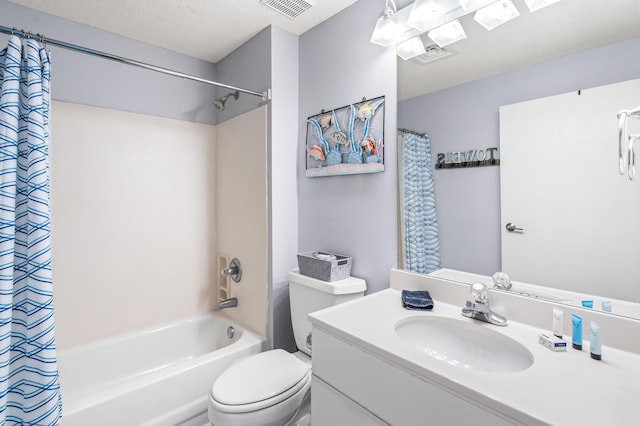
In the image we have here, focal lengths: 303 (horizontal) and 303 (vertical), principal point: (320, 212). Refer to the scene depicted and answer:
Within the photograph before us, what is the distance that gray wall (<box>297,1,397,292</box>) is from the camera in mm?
1531

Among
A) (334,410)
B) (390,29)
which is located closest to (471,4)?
(390,29)

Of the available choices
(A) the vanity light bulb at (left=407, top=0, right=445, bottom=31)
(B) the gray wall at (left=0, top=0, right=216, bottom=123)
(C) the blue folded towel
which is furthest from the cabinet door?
(B) the gray wall at (left=0, top=0, right=216, bottom=123)

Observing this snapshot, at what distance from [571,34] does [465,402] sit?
1.23 metres

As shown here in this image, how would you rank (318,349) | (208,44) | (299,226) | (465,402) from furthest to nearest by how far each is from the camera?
(208,44)
(299,226)
(318,349)
(465,402)

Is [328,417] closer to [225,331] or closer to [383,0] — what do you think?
[225,331]

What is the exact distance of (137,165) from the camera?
2.12 meters

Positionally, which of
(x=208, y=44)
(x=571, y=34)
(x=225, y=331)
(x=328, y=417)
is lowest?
(x=225, y=331)

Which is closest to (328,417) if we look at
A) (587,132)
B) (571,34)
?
(587,132)

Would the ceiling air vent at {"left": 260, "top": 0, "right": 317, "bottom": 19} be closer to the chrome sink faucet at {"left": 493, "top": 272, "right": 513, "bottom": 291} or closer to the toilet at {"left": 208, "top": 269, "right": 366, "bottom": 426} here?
the toilet at {"left": 208, "top": 269, "right": 366, "bottom": 426}

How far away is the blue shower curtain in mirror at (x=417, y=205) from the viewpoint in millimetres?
1428

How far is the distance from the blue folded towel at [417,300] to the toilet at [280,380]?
32 centimetres

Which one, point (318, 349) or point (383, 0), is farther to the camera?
point (383, 0)

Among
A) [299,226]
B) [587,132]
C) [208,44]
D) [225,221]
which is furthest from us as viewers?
[225,221]

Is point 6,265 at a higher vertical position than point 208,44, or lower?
lower
